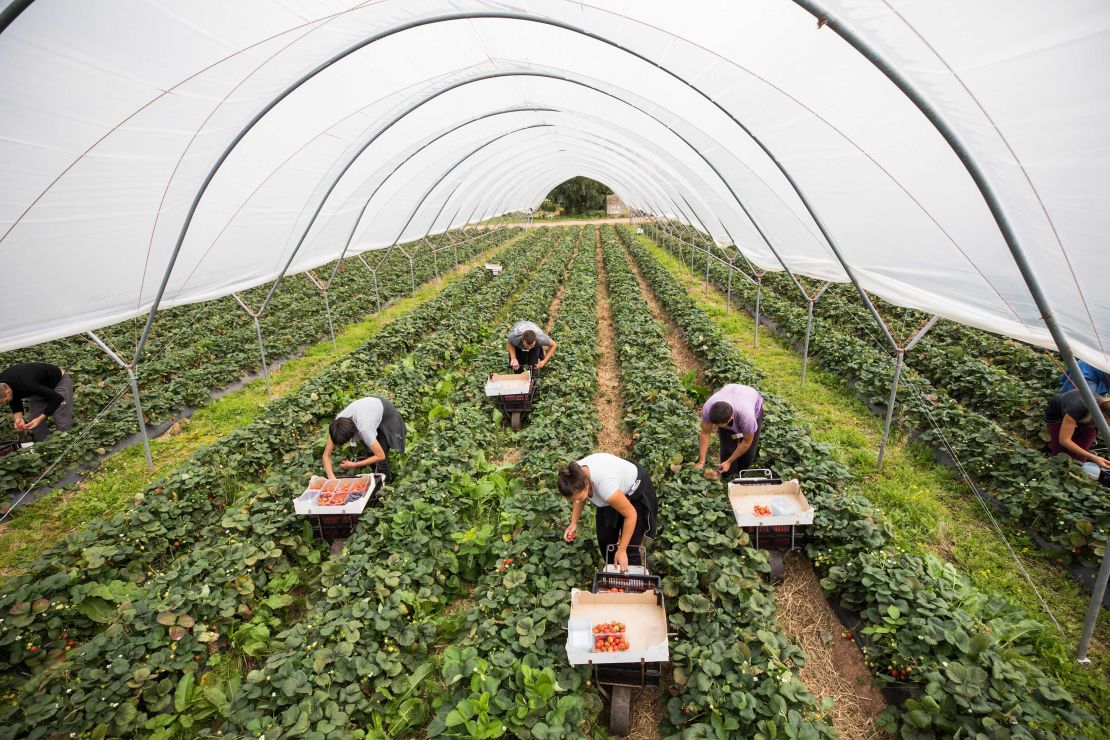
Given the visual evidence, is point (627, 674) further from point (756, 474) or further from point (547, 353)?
point (547, 353)


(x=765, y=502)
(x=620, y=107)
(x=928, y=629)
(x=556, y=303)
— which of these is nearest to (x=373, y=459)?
(x=765, y=502)

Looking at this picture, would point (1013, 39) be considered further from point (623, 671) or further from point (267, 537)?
point (267, 537)

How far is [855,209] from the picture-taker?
5.60 metres

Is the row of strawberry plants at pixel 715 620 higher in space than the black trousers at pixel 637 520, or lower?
lower

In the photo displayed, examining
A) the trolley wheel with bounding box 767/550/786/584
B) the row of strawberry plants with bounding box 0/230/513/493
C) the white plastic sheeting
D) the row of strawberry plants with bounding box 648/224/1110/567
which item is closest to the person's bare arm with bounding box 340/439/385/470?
the white plastic sheeting

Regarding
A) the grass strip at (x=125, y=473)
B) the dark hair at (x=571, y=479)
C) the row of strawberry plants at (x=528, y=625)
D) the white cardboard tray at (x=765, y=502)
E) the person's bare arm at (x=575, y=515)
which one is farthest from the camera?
the grass strip at (x=125, y=473)

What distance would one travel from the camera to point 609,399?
880 centimetres

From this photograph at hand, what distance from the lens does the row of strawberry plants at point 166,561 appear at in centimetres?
389

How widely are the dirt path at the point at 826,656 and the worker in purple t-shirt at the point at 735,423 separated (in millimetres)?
1099

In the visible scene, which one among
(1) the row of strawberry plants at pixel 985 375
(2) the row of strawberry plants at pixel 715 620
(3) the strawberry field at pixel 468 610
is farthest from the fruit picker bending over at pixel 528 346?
(1) the row of strawberry plants at pixel 985 375

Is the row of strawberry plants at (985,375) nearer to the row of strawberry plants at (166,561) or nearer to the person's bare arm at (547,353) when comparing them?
the person's bare arm at (547,353)

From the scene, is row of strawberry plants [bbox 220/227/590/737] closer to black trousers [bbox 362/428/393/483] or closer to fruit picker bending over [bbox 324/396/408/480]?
black trousers [bbox 362/428/393/483]

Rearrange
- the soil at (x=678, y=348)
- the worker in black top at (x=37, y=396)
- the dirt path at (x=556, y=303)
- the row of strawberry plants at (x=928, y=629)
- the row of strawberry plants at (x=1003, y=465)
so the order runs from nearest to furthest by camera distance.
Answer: the row of strawberry plants at (x=928, y=629) < the row of strawberry plants at (x=1003, y=465) < the worker in black top at (x=37, y=396) < the soil at (x=678, y=348) < the dirt path at (x=556, y=303)

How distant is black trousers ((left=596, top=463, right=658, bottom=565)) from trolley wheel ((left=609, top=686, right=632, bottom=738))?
1.04 meters
